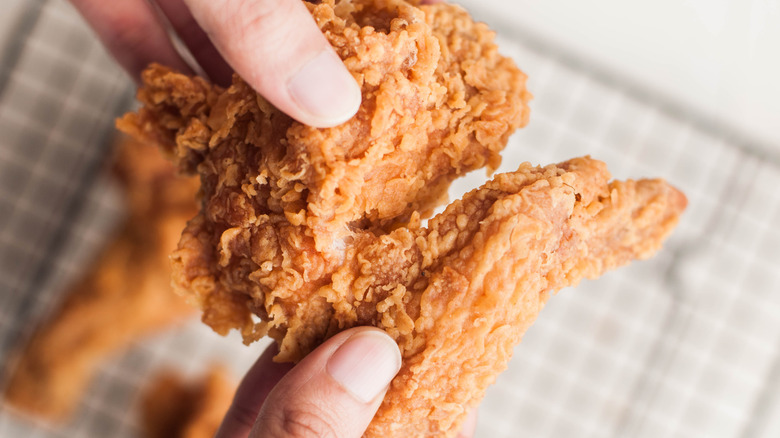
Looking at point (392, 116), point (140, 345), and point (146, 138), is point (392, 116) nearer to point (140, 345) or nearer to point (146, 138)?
point (146, 138)

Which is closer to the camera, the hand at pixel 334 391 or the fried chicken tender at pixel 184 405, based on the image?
the hand at pixel 334 391

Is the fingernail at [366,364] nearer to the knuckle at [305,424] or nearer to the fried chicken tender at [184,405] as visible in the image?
the knuckle at [305,424]

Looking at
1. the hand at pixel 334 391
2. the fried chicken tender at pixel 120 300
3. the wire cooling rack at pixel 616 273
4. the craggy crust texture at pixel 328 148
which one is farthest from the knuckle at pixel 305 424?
the wire cooling rack at pixel 616 273

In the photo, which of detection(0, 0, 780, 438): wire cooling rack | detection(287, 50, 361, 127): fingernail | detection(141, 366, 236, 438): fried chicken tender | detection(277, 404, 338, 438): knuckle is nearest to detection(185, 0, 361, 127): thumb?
detection(287, 50, 361, 127): fingernail

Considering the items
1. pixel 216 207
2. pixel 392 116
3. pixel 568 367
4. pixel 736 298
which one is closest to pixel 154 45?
pixel 216 207

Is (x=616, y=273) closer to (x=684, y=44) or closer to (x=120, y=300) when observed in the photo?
(x=684, y=44)

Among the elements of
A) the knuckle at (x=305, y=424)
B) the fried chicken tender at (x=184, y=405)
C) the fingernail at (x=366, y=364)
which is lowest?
the fried chicken tender at (x=184, y=405)
